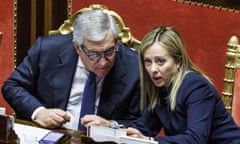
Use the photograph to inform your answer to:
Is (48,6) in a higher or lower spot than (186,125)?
higher

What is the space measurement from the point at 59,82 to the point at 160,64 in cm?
62

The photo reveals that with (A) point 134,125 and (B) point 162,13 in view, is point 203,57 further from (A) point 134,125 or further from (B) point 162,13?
(A) point 134,125

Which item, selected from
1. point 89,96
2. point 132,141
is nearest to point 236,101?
point 89,96

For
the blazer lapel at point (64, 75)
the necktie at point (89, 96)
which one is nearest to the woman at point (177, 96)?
the necktie at point (89, 96)

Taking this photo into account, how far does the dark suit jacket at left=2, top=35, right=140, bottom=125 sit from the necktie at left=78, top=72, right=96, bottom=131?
0.20 feet

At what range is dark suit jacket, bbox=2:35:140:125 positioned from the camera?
2303mm

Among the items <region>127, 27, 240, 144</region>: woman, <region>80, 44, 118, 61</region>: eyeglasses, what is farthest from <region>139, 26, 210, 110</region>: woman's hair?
<region>80, 44, 118, 61</region>: eyeglasses

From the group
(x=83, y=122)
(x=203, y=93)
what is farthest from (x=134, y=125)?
(x=203, y=93)

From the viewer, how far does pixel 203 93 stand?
1.85m

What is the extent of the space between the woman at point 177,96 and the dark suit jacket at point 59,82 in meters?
0.26

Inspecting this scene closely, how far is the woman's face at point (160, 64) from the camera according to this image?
193cm

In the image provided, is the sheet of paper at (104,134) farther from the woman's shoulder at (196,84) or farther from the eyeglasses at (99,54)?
the eyeglasses at (99,54)

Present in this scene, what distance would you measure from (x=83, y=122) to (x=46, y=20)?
1715 millimetres

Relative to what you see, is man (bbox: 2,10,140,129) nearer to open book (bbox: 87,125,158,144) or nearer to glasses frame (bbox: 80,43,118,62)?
glasses frame (bbox: 80,43,118,62)
